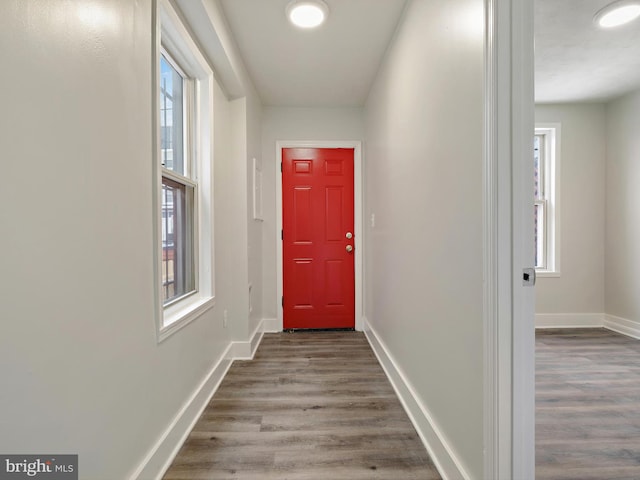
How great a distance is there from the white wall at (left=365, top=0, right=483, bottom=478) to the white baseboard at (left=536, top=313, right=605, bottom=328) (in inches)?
90.3

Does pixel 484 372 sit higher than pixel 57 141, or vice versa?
pixel 57 141

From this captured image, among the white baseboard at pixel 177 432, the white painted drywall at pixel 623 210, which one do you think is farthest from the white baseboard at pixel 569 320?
the white baseboard at pixel 177 432

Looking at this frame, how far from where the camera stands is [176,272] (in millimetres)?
1920

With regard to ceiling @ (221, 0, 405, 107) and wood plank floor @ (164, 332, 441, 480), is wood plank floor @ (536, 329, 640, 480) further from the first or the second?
ceiling @ (221, 0, 405, 107)

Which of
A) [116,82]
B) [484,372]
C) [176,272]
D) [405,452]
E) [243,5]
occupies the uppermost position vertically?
[243,5]

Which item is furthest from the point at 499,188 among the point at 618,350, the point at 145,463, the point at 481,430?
the point at 618,350

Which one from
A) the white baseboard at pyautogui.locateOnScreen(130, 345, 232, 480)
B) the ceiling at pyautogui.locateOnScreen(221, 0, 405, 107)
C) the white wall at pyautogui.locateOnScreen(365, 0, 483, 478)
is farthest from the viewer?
the ceiling at pyautogui.locateOnScreen(221, 0, 405, 107)

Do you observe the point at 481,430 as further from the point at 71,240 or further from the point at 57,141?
the point at 57,141

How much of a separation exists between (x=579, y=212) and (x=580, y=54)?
1.72m

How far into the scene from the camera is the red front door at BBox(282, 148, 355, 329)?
3570 mm

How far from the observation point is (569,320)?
3.63 m

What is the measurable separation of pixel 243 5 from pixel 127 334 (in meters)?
1.94

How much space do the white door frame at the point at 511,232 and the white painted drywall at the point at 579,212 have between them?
3.10m

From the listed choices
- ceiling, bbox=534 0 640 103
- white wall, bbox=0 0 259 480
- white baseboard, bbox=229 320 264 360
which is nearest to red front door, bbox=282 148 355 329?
Result: white baseboard, bbox=229 320 264 360
